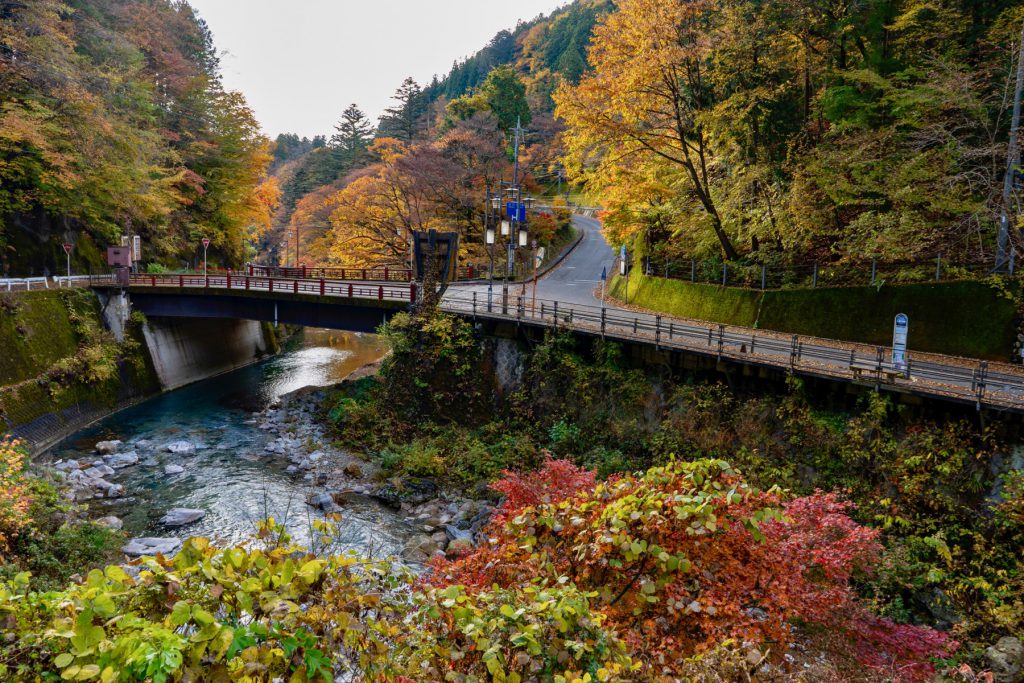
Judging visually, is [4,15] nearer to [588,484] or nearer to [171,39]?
[171,39]

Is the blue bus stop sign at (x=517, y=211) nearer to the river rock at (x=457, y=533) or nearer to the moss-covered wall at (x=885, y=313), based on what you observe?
the moss-covered wall at (x=885, y=313)

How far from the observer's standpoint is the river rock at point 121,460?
65.1 ft

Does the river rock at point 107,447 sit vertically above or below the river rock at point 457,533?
above

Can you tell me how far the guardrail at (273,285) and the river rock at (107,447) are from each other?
9.97 m

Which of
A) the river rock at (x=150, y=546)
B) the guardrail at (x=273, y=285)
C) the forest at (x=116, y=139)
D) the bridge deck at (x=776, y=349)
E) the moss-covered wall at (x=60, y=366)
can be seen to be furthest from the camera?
the guardrail at (x=273, y=285)

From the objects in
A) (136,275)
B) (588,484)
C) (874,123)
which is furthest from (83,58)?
(874,123)

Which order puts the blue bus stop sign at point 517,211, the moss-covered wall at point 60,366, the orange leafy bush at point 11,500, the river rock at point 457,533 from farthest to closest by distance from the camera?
the blue bus stop sign at point 517,211 < the moss-covered wall at point 60,366 < the river rock at point 457,533 < the orange leafy bush at point 11,500

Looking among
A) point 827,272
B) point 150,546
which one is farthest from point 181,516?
point 827,272

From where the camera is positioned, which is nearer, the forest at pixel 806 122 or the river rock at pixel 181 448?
the forest at pixel 806 122

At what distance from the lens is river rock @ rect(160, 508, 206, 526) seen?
15.8 metres

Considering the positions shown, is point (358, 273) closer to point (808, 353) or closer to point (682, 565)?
point (808, 353)

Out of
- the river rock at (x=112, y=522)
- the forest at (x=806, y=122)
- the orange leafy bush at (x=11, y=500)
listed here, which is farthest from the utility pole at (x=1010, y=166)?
the river rock at (x=112, y=522)

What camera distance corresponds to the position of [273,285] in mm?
29516

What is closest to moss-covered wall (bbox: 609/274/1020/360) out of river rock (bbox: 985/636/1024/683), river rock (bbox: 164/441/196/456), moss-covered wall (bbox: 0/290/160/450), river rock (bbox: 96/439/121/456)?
river rock (bbox: 985/636/1024/683)
